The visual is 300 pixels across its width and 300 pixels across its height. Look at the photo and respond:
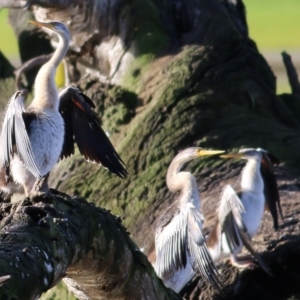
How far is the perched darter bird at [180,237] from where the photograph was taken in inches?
286

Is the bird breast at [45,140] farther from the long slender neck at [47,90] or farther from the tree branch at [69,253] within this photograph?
the tree branch at [69,253]

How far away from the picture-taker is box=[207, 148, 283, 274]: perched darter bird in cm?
761

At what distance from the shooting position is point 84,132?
695 cm

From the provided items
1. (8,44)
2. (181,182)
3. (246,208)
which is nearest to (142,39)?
(181,182)

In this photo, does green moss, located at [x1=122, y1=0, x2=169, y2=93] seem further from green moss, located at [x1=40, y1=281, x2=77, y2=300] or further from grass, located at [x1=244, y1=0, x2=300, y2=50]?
grass, located at [x1=244, y1=0, x2=300, y2=50]

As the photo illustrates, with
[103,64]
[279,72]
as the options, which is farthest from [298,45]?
[103,64]

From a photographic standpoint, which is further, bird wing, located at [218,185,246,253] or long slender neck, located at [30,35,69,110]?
bird wing, located at [218,185,246,253]

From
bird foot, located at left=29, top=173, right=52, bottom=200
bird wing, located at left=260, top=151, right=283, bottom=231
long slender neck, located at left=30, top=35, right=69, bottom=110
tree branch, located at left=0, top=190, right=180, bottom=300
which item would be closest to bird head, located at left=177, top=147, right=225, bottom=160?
bird wing, located at left=260, top=151, right=283, bottom=231

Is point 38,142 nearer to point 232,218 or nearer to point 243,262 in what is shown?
point 232,218

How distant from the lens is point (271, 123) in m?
9.16

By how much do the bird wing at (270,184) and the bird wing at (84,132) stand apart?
1.65m

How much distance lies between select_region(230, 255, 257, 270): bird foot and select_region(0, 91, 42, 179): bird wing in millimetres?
2387

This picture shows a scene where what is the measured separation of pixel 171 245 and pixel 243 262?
583 millimetres

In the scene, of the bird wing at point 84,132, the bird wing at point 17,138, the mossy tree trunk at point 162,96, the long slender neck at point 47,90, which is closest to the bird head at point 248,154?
the mossy tree trunk at point 162,96
